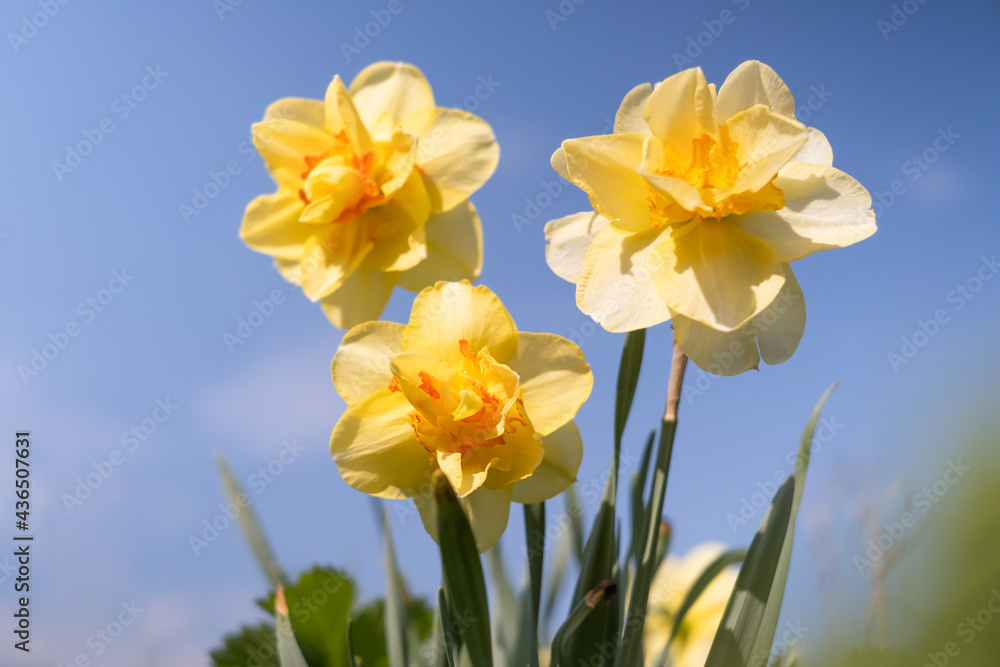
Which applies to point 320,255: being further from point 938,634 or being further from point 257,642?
point 938,634

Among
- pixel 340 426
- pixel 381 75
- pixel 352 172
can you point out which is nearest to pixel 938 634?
pixel 340 426

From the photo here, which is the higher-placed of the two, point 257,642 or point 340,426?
point 340,426

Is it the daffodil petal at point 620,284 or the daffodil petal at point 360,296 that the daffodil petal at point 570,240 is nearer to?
the daffodil petal at point 620,284

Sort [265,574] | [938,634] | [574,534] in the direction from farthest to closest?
[265,574], [574,534], [938,634]

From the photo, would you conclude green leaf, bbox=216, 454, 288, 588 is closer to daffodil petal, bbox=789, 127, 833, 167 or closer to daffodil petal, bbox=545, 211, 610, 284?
daffodil petal, bbox=545, 211, 610, 284

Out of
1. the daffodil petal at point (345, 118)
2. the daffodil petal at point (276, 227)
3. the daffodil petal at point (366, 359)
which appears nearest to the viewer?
the daffodil petal at point (366, 359)

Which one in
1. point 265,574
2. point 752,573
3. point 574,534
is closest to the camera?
point 752,573

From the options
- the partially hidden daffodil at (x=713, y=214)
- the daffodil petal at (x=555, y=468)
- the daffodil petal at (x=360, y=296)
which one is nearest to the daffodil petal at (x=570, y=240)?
the partially hidden daffodil at (x=713, y=214)
